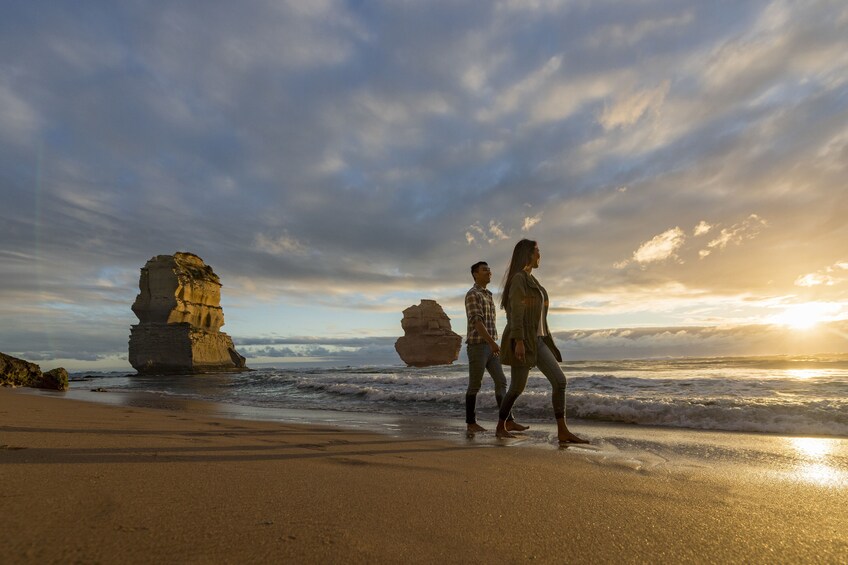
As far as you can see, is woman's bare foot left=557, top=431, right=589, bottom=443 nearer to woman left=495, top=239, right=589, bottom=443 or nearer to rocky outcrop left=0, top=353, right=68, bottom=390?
woman left=495, top=239, right=589, bottom=443

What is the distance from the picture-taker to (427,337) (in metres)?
53.0

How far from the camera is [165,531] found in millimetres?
1423

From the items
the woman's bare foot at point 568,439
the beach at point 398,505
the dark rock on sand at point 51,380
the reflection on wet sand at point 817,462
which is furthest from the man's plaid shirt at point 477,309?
the dark rock on sand at point 51,380

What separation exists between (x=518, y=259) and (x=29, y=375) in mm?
19201

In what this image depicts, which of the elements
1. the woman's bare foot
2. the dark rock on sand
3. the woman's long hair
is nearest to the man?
the woman's long hair

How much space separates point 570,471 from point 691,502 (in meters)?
0.82

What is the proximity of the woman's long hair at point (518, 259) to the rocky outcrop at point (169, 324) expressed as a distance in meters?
48.0

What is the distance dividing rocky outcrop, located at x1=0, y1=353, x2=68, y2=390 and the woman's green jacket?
18149 millimetres

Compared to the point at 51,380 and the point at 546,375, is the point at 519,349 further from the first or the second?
the point at 51,380

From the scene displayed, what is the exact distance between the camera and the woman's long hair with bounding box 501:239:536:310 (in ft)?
16.3

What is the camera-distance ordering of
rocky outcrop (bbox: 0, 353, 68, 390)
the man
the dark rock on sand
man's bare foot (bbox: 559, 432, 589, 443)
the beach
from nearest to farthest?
1. the beach
2. man's bare foot (bbox: 559, 432, 589, 443)
3. the man
4. rocky outcrop (bbox: 0, 353, 68, 390)
5. the dark rock on sand

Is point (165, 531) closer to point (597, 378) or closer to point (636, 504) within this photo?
point (636, 504)

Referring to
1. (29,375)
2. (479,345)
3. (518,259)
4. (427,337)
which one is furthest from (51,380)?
(427,337)

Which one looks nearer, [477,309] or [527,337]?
[527,337]
